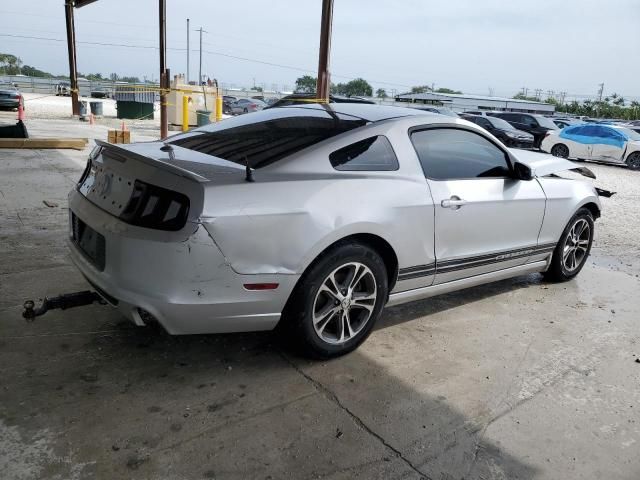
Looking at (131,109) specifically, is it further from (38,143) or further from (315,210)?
(315,210)

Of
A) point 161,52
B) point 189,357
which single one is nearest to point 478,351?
point 189,357

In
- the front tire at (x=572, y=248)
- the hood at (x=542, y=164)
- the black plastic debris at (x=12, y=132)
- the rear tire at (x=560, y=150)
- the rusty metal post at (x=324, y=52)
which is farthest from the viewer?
the rear tire at (x=560, y=150)

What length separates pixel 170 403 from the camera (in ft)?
9.35

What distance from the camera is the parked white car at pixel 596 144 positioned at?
1733 centimetres

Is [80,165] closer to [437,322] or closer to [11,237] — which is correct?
[11,237]

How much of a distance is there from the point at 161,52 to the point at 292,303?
16155 millimetres

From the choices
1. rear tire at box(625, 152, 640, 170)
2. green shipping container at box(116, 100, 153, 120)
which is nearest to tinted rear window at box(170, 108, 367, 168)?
rear tire at box(625, 152, 640, 170)

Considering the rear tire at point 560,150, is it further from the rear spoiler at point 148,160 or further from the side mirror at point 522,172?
the rear spoiler at point 148,160

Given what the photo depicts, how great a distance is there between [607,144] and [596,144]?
1.04 feet

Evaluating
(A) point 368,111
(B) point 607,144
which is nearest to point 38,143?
(A) point 368,111

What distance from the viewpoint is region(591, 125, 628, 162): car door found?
17.4m

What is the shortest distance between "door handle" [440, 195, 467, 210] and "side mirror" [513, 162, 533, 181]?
75cm

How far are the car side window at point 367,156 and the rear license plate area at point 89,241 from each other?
4.57ft

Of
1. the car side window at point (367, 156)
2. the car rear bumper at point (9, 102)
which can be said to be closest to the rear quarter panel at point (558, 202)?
the car side window at point (367, 156)
